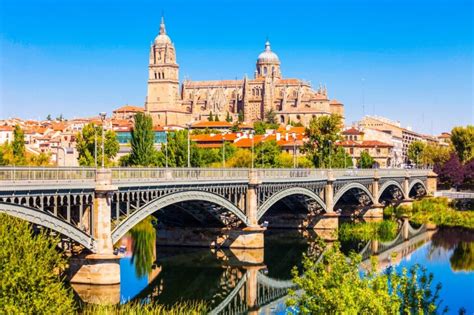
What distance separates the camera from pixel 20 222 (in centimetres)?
2884

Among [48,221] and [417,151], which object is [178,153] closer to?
[48,221]

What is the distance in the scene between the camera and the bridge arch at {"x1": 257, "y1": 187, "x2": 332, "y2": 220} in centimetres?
5625

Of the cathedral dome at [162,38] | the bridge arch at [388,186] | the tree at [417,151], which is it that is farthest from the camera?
the cathedral dome at [162,38]

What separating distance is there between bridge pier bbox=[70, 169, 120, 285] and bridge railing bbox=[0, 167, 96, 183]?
2.49 ft

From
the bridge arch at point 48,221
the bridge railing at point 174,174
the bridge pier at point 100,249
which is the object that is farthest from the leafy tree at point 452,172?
the bridge arch at point 48,221

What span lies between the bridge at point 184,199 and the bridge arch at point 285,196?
75 mm

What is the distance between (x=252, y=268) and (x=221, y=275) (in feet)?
11.6

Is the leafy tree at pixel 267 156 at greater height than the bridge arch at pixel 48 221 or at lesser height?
greater

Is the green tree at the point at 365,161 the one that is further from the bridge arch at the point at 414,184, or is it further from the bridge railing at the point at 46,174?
the bridge railing at the point at 46,174

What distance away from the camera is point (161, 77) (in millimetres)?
189625

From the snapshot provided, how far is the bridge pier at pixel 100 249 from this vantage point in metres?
36.9

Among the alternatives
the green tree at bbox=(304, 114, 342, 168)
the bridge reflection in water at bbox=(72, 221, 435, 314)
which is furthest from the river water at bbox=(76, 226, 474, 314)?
the green tree at bbox=(304, 114, 342, 168)

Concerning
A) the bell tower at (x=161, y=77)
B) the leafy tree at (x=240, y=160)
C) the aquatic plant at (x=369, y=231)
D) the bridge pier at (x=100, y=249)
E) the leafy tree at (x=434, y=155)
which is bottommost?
the aquatic plant at (x=369, y=231)

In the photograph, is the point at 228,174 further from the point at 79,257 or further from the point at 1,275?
the point at 1,275
